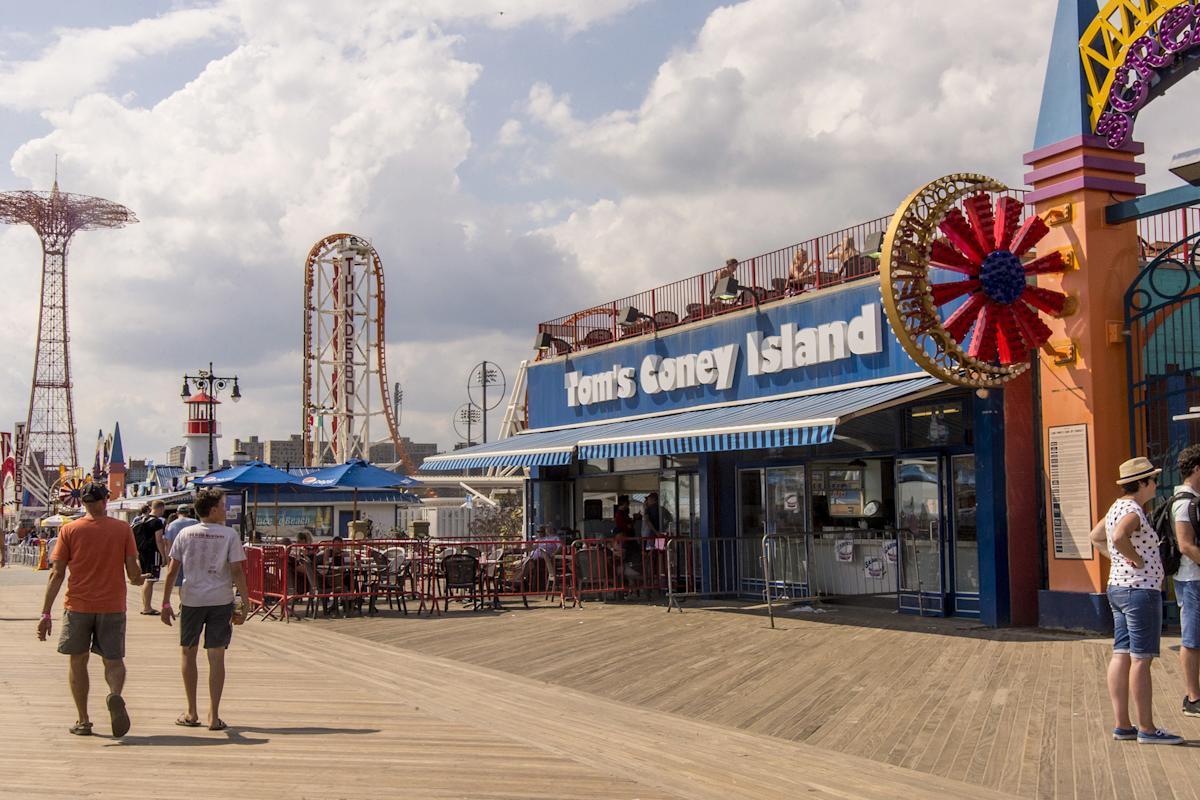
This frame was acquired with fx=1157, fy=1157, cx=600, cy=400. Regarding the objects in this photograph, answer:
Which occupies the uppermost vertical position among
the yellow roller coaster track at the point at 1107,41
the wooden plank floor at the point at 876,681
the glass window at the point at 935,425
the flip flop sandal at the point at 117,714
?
the yellow roller coaster track at the point at 1107,41

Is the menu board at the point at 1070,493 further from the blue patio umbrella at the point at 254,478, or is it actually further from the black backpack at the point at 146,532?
the black backpack at the point at 146,532

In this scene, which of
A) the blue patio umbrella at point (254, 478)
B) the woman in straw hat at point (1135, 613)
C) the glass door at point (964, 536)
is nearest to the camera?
the woman in straw hat at point (1135, 613)

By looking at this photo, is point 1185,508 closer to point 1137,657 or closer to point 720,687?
point 1137,657

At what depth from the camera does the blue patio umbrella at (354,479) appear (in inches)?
740

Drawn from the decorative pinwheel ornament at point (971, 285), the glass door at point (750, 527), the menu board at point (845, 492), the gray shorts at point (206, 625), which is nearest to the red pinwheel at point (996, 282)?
the decorative pinwheel ornament at point (971, 285)

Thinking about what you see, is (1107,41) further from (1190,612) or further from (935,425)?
(1190,612)

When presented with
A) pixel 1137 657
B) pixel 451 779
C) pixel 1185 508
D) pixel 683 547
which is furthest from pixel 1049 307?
pixel 451 779

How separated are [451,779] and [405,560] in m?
10.7

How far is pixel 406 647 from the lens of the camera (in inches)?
499

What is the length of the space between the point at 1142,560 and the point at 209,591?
6.02 meters

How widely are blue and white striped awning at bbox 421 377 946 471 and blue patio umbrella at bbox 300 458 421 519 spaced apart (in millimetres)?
1717

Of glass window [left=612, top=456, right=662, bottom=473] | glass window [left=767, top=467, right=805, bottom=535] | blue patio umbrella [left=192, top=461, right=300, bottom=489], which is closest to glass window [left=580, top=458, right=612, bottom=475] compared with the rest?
glass window [left=612, top=456, right=662, bottom=473]

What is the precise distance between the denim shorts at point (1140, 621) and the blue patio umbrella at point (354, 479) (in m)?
13.7

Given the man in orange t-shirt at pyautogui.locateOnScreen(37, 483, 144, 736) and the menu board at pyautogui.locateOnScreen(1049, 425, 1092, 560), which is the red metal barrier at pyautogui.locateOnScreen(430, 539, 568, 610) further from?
the man in orange t-shirt at pyautogui.locateOnScreen(37, 483, 144, 736)
